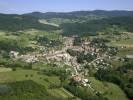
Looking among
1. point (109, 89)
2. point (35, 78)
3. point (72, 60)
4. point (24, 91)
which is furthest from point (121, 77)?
point (24, 91)

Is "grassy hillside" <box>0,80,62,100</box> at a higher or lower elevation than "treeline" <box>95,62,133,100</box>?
higher

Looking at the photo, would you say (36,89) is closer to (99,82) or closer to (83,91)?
(83,91)

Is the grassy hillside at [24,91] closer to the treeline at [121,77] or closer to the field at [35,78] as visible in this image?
the field at [35,78]

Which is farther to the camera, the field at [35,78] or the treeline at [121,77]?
the treeline at [121,77]

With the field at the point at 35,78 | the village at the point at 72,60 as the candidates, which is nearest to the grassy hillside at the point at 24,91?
the field at the point at 35,78

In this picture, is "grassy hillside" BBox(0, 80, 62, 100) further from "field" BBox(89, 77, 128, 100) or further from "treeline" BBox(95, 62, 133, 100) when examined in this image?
"treeline" BBox(95, 62, 133, 100)

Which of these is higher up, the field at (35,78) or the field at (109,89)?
the field at (35,78)

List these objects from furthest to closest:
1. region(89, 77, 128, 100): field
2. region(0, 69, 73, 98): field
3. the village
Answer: the village < region(89, 77, 128, 100): field < region(0, 69, 73, 98): field

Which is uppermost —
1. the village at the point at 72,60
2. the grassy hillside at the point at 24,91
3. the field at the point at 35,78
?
the grassy hillside at the point at 24,91

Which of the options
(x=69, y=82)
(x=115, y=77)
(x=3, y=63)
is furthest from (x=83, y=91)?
(x=3, y=63)

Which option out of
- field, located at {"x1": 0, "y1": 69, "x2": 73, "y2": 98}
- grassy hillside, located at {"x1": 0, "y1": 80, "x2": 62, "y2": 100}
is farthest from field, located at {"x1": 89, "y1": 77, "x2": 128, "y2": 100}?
grassy hillside, located at {"x1": 0, "y1": 80, "x2": 62, "y2": 100}

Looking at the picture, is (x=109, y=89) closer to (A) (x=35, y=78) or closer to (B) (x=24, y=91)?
(A) (x=35, y=78)
